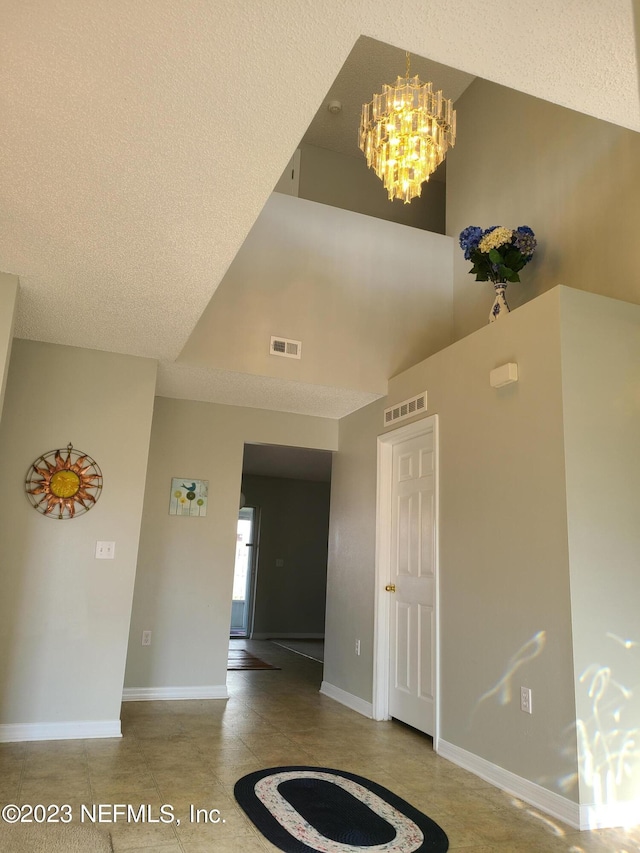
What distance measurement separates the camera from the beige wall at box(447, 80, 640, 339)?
371cm

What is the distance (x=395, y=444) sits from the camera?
197 inches

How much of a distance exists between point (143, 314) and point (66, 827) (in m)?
2.57

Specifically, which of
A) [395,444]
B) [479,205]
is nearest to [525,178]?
[479,205]

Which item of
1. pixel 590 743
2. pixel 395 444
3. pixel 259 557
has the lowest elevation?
pixel 590 743

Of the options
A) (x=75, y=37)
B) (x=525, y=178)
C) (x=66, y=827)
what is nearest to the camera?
(x=75, y=37)

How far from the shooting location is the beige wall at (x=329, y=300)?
4.66m

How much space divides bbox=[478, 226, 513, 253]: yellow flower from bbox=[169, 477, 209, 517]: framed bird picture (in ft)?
9.83

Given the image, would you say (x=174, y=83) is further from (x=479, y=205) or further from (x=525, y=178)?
(x=479, y=205)

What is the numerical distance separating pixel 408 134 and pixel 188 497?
333 centimetres

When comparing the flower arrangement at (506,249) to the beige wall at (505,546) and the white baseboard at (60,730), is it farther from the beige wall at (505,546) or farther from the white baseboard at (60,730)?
the white baseboard at (60,730)

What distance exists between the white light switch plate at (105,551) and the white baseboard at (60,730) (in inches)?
40.0

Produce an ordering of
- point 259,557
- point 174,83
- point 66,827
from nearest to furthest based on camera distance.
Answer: point 174,83 → point 66,827 → point 259,557

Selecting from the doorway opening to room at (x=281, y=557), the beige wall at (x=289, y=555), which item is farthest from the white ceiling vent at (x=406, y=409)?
the beige wall at (x=289, y=555)

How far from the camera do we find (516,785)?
306 centimetres
